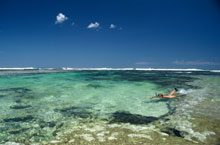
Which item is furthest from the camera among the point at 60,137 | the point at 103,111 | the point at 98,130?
the point at 103,111

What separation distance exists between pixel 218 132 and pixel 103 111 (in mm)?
6461

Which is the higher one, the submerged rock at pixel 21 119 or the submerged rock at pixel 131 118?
the submerged rock at pixel 131 118

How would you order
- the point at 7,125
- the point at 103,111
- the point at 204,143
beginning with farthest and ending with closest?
the point at 103,111
the point at 7,125
the point at 204,143

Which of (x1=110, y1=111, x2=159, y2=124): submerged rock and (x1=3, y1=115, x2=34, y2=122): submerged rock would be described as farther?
(x1=3, y1=115, x2=34, y2=122): submerged rock

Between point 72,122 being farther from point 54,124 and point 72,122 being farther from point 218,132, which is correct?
point 218,132

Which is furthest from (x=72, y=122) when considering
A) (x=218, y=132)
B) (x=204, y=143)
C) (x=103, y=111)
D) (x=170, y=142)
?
(x=218, y=132)

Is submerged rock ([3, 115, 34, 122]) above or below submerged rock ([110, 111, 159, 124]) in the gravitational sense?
below

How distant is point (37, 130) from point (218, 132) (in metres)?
8.16

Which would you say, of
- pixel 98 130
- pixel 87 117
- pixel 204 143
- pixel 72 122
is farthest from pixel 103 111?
pixel 204 143

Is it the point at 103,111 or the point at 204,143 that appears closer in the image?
the point at 204,143

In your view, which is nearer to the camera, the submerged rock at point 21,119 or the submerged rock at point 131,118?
the submerged rock at point 131,118

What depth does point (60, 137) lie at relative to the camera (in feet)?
22.5

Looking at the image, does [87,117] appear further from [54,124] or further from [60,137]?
[60,137]

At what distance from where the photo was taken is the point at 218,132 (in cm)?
712
